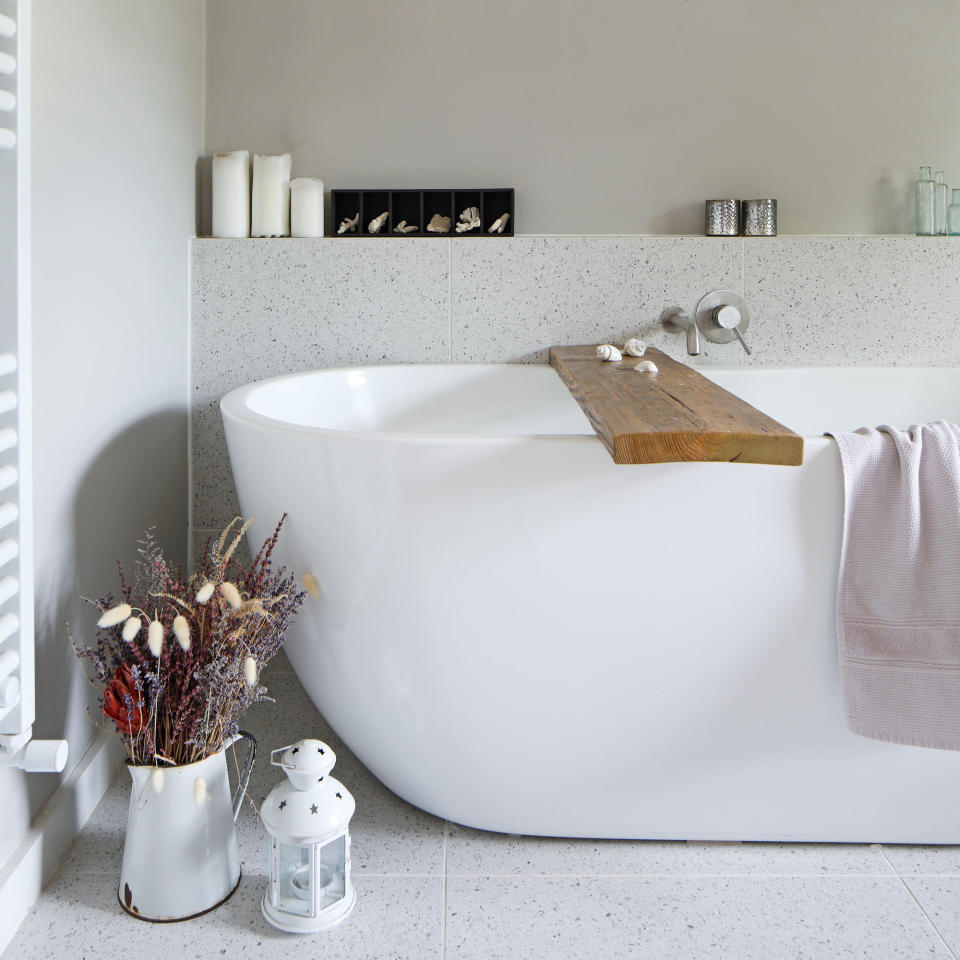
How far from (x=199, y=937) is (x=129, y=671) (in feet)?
1.26

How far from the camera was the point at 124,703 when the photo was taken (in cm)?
139

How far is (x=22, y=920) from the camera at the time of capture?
1356mm

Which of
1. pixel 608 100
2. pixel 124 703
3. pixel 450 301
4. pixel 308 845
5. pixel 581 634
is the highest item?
pixel 608 100

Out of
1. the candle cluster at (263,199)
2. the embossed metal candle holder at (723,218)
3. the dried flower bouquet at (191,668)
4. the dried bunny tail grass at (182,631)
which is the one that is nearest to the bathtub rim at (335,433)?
the dried flower bouquet at (191,668)

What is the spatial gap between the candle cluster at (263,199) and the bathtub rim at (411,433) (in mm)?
363

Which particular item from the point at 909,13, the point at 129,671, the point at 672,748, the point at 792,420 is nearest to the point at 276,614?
the point at 129,671

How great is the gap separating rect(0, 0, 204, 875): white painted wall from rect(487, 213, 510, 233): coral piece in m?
0.75

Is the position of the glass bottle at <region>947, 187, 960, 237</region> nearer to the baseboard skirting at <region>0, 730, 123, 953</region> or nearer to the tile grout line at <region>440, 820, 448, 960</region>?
the tile grout line at <region>440, 820, 448, 960</region>

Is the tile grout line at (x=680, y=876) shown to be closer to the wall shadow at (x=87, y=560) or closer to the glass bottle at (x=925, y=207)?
the wall shadow at (x=87, y=560)

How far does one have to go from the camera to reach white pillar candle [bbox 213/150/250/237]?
2.33 metres

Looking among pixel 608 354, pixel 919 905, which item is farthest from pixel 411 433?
pixel 919 905

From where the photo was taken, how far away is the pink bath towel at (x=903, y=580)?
131cm

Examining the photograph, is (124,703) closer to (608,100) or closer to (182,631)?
(182,631)

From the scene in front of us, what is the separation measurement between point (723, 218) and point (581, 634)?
1.40m
